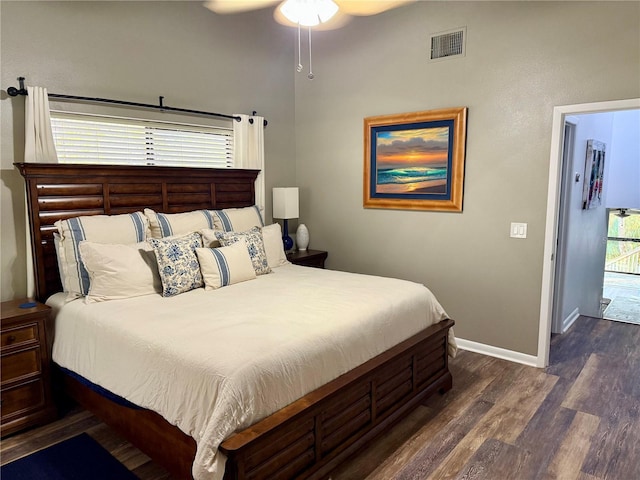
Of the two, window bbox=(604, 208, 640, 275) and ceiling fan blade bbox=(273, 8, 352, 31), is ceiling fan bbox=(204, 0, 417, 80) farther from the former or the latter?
window bbox=(604, 208, 640, 275)

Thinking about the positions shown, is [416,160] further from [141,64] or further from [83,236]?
[83,236]

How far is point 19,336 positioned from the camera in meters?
2.59

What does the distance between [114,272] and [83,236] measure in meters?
0.40

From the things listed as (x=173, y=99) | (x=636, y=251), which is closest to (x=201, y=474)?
(x=173, y=99)

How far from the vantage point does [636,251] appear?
6.89 m

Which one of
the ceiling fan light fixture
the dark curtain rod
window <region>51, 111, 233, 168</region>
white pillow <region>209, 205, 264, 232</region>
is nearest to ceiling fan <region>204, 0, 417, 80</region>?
the ceiling fan light fixture

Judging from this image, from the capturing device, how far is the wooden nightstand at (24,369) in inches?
100

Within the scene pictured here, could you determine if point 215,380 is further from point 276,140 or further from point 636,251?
point 636,251

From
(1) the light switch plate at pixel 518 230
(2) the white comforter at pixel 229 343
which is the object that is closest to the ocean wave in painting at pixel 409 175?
(1) the light switch plate at pixel 518 230

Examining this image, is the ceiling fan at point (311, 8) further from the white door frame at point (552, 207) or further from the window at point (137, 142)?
the white door frame at point (552, 207)

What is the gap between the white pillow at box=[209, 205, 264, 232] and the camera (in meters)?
3.73

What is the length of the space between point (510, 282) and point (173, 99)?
329 cm

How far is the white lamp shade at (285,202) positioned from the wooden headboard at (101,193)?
518 mm

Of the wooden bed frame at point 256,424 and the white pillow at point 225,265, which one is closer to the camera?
the wooden bed frame at point 256,424
